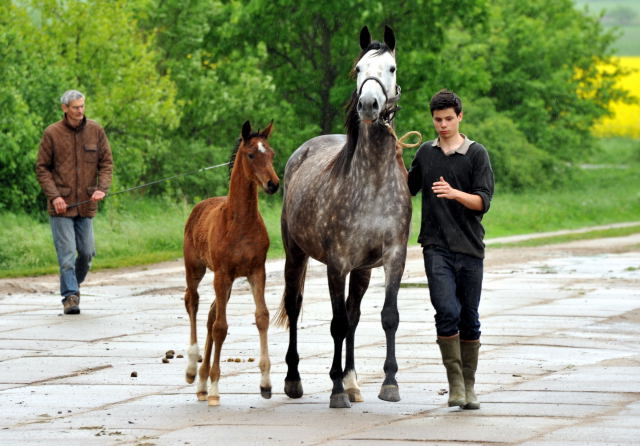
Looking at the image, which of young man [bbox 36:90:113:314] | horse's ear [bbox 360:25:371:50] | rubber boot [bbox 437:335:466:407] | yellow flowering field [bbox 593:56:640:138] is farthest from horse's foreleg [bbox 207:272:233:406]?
yellow flowering field [bbox 593:56:640:138]

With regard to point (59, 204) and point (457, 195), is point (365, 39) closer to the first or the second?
point (457, 195)

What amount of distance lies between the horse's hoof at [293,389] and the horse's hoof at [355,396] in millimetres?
381

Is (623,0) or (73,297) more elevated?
(623,0)

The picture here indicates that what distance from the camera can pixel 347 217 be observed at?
8500mm

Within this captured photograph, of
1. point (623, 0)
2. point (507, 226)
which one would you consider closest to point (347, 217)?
point (507, 226)

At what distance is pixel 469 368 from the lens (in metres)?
8.10

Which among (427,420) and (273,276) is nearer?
(427,420)

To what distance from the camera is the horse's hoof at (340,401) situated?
26.7 ft

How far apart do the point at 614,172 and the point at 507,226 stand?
24.3m

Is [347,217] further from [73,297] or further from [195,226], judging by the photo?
[73,297]

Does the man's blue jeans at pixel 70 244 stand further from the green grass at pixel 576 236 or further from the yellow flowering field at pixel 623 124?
the yellow flowering field at pixel 623 124

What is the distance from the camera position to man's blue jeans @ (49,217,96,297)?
45.9 feet

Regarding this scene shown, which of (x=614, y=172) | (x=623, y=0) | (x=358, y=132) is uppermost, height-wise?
(x=623, y=0)

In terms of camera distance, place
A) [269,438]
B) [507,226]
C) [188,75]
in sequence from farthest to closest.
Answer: [188,75] < [507,226] < [269,438]
